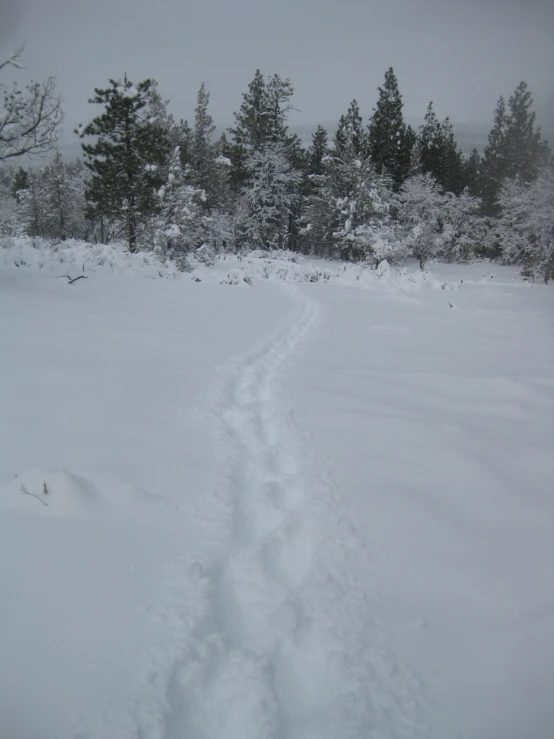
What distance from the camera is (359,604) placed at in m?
1.90

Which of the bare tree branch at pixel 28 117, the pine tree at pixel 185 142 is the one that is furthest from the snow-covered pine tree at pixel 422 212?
the bare tree branch at pixel 28 117

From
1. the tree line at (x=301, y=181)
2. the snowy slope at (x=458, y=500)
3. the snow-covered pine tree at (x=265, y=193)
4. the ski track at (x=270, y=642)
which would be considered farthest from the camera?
the snow-covered pine tree at (x=265, y=193)

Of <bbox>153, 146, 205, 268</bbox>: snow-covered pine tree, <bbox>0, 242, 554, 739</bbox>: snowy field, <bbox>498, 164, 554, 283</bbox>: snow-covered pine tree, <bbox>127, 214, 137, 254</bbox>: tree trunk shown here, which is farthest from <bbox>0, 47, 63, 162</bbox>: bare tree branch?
<bbox>498, 164, 554, 283</bbox>: snow-covered pine tree

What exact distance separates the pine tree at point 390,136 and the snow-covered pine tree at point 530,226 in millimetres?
7479

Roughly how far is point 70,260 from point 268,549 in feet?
37.1

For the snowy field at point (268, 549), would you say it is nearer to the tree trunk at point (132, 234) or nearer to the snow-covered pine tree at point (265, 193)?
the tree trunk at point (132, 234)

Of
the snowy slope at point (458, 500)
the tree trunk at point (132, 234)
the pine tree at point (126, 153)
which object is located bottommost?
the snowy slope at point (458, 500)

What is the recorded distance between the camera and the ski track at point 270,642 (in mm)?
1451

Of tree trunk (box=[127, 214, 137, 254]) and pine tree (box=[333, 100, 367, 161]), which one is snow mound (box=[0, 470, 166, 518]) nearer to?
tree trunk (box=[127, 214, 137, 254])

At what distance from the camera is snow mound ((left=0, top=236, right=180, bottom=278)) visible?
33.1 feet

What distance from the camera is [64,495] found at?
2273 millimetres

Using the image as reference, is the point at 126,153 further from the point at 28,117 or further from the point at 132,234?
the point at 28,117

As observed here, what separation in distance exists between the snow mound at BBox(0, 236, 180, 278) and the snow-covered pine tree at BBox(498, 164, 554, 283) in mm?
15279

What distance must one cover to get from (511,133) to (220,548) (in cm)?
3283
